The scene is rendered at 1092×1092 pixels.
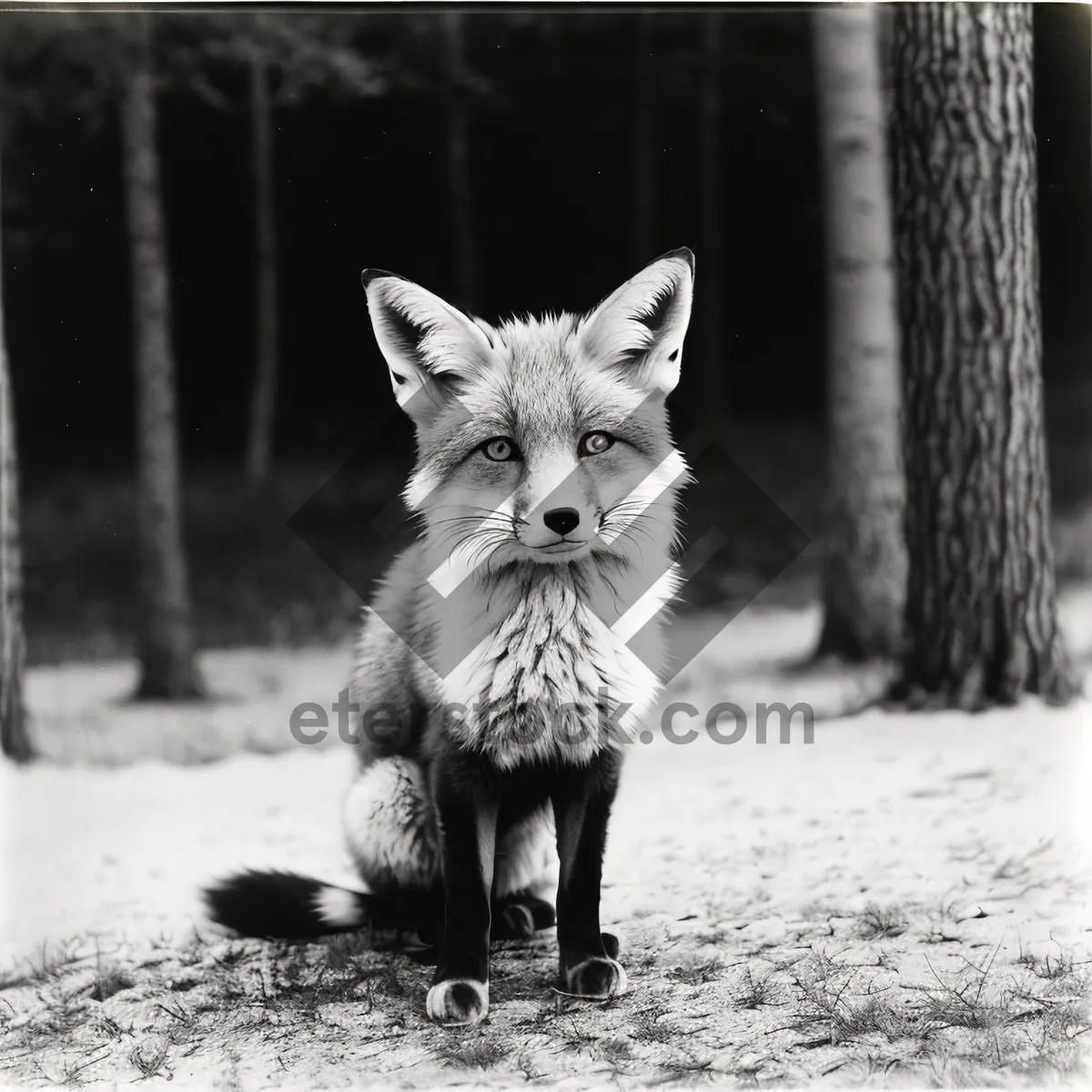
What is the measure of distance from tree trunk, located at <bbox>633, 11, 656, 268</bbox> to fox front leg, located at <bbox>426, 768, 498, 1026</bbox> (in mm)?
2141

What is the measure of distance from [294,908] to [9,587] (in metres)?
1.72

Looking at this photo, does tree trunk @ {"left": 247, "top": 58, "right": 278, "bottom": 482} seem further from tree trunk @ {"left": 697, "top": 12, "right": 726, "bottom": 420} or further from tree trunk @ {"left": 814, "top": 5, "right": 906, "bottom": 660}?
tree trunk @ {"left": 814, "top": 5, "right": 906, "bottom": 660}

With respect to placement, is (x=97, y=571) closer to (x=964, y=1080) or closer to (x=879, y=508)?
(x=879, y=508)

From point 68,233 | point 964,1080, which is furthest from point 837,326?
point 68,233

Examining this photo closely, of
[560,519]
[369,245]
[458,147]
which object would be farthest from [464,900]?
[458,147]

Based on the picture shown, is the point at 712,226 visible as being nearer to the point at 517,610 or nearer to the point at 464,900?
the point at 517,610

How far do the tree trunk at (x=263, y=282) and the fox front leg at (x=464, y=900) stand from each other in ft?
5.24

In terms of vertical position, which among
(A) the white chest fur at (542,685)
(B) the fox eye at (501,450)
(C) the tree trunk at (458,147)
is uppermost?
(C) the tree trunk at (458,147)

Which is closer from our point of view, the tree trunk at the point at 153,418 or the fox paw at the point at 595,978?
the fox paw at the point at 595,978

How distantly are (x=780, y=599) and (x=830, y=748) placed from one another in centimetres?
61

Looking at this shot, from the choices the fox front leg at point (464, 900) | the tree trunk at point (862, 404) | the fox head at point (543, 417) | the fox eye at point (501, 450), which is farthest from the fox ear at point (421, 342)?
the tree trunk at point (862, 404)

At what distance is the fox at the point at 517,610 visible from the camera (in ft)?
10.6

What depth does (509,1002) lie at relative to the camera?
3.44 meters

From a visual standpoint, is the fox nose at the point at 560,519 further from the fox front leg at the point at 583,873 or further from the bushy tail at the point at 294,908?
the bushy tail at the point at 294,908
